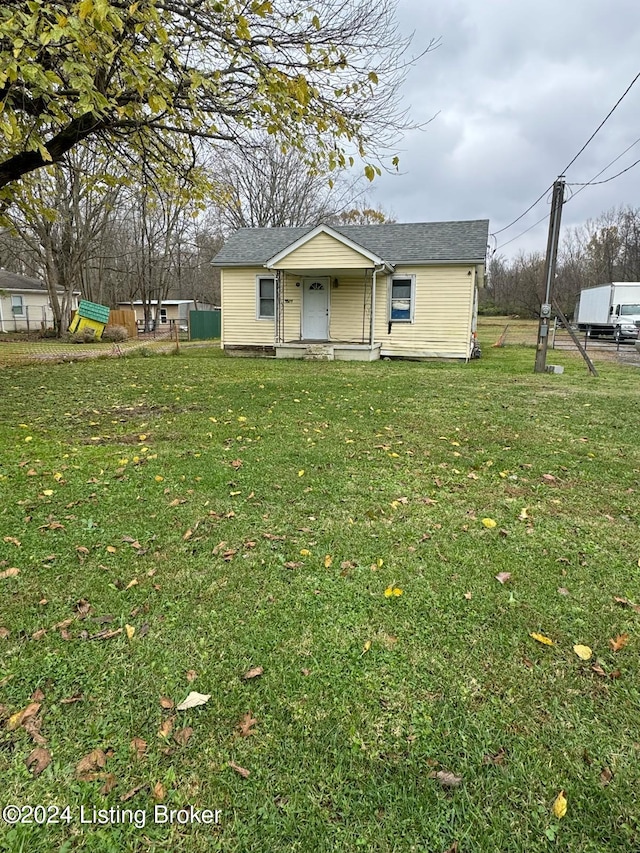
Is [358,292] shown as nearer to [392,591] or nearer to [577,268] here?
[392,591]

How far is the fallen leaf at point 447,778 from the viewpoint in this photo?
1.67 metres

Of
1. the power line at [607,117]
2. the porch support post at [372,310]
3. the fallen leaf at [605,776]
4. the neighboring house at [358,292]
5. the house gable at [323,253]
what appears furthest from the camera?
the neighboring house at [358,292]

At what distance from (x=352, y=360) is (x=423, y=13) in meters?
9.63

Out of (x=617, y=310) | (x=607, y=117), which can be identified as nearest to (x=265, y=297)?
(x=607, y=117)

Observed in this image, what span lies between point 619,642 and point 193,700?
79.9 inches

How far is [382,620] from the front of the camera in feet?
8.38

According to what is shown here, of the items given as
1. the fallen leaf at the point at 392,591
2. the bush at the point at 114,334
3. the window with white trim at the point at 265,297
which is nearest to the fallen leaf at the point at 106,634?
the fallen leaf at the point at 392,591

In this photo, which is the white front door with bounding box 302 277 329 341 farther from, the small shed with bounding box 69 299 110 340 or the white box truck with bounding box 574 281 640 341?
the white box truck with bounding box 574 281 640 341

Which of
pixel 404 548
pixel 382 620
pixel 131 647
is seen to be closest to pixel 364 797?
pixel 382 620

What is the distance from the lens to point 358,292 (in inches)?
615

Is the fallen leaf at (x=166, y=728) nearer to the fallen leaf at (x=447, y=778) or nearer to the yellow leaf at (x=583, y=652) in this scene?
the fallen leaf at (x=447, y=778)

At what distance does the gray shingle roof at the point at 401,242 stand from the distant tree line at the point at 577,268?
106ft

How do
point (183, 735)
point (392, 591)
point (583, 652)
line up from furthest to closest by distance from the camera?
point (392, 591)
point (583, 652)
point (183, 735)

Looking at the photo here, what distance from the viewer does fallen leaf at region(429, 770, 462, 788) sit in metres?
1.67
